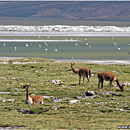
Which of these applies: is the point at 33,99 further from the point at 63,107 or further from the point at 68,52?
the point at 68,52

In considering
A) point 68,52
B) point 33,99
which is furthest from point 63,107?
point 68,52

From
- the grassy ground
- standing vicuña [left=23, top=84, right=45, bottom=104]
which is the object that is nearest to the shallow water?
the grassy ground

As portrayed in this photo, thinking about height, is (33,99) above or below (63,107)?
above

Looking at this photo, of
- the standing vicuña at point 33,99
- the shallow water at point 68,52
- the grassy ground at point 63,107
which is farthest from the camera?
the shallow water at point 68,52

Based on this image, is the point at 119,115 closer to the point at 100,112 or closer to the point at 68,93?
the point at 100,112

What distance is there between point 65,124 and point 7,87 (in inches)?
310

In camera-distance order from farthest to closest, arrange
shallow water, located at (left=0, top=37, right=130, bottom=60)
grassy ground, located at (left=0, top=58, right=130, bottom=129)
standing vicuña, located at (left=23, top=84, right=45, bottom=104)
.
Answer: shallow water, located at (left=0, top=37, right=130, bottom=60) → standing vicuña, located at (left=23, top=84, right=45, bottom=104) → grassy ground, located at (left=0, top=58, right=130, bottom=129)

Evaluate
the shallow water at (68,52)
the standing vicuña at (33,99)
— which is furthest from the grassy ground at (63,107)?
the shallow water at (68,52)

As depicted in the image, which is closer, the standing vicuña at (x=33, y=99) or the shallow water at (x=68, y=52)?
the standing vicuña at (x=33, y=99)

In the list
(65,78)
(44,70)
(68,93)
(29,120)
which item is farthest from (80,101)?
(44,70)

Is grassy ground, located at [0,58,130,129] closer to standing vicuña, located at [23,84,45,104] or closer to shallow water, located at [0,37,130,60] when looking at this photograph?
standing vicuña, located at [23,84,45,104]

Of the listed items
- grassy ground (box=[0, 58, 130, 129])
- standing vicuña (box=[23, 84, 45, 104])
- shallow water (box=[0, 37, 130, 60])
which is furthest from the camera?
shallow water (box=[0, 37, 130, 60])

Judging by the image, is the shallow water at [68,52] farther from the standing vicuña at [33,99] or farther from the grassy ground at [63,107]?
the standing vicuña at [33,99]

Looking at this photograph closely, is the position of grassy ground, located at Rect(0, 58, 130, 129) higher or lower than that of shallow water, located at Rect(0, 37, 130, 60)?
lower
